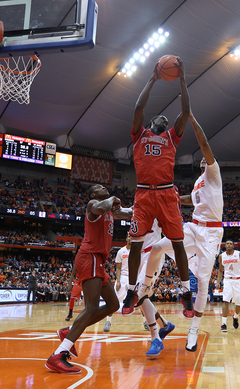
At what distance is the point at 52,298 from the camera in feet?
70.7

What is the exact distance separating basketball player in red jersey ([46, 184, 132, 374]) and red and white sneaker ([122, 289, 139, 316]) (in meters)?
0.32

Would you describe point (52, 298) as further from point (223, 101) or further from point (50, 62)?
point (223, 101)

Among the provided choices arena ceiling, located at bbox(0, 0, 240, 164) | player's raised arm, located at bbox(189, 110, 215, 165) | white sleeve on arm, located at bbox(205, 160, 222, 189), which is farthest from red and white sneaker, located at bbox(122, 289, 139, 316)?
arena ceiling, located at bbox(0, 0, 240, 164)

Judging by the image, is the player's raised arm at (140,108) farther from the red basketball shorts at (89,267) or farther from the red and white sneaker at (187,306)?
the red and white sneaker at (187,306)

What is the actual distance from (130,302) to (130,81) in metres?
24.5

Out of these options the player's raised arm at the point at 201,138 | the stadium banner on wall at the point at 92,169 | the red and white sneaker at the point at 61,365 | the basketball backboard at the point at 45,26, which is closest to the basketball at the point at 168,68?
the player's raised arm at the point at 201,138

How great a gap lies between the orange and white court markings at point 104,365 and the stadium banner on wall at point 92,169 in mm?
30658

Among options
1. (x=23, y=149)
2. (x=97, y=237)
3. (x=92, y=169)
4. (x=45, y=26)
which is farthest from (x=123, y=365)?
(x=92, y=169)

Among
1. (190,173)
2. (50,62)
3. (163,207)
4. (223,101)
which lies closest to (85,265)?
(163,207)

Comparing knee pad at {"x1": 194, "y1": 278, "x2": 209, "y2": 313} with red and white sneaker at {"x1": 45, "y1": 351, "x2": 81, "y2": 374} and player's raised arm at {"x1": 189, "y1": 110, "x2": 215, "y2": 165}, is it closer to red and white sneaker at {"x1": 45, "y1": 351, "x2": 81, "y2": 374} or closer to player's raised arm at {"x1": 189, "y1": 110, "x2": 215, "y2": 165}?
player's raised arm at {"x1": 189, "y1": 110, "x2": 215, "y2": 165}

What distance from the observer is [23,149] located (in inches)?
1196

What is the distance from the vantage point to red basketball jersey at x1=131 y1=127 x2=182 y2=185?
16.0 ft

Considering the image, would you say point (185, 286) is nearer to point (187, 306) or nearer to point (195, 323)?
point (187, 306)

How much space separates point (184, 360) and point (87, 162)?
33.4 metres
